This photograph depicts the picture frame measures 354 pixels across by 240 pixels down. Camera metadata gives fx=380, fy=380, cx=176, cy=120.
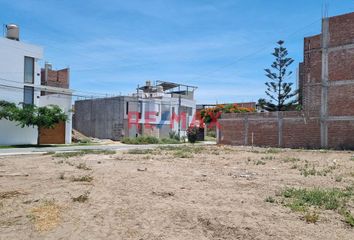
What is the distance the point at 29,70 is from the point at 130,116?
1640cm

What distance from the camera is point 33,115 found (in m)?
29.2

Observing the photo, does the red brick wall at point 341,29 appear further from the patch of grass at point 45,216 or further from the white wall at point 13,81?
the patch of grass at point 45,216

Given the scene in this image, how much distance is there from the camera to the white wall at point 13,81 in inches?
1143

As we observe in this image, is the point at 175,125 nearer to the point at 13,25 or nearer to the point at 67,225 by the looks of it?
the point at 13,25

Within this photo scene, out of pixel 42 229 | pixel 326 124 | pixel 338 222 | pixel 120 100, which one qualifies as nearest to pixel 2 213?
pixel 42 229

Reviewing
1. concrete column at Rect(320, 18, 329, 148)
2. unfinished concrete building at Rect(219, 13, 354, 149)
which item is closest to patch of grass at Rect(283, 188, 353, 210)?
unfinished concrete building at Rect(219, 13, 354, 149)

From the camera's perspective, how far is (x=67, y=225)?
5.97 metres

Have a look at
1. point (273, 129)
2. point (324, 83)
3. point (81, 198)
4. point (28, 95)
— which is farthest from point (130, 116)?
point (81, 198)

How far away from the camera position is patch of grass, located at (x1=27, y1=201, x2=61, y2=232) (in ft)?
19.4

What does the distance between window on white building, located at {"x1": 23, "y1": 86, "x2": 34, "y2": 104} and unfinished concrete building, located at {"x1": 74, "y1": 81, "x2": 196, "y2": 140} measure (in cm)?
1465

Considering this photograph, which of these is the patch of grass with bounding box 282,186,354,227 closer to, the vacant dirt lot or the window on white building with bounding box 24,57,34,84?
the vacant dirt lot

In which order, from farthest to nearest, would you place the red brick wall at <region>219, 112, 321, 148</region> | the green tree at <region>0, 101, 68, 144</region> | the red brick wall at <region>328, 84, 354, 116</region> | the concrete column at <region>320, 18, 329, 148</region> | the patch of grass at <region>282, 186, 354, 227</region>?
the red brick wall at <region>219, 112, 321, 148</region>
the concrete column at <region>320, 18, 329, 148</region>
the green tree at <region>0, 101, 68, 144</region>
the red brick wall at <region>328, 84, 354, 116</region>
the patch of grass at <region>282, 186, 354, 227</region>

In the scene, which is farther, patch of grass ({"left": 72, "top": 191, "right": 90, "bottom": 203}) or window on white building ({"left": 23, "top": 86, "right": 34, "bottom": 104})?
window on white building ({"left": 23, "top": 86, "right": 34, "bottom": 104})

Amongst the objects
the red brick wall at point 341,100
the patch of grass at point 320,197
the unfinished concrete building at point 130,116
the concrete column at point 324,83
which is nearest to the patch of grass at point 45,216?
the patch of grass at point 320,197
